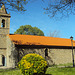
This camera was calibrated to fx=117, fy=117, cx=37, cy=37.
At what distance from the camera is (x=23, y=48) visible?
22609 mm

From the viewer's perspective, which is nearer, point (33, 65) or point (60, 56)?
point (33, 65)

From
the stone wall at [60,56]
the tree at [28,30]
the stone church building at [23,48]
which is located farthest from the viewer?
the tree at [28,30]

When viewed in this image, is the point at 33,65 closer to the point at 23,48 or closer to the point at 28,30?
the point at 23,48

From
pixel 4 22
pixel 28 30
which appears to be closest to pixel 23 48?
pixel 4 22

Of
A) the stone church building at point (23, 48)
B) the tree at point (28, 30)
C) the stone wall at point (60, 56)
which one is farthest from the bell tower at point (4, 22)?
the tree at point (28, 30)

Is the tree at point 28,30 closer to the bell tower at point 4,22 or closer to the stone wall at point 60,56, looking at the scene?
the bell tower at point 4,22

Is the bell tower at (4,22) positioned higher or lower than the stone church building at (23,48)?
higher

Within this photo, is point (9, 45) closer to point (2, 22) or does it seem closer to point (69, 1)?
point (2, 22)

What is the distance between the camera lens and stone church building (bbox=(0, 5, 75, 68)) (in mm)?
22453

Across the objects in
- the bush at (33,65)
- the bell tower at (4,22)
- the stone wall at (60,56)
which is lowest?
the stone wall at (60,56)

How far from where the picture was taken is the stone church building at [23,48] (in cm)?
2245

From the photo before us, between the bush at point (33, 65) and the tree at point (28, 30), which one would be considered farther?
the tree at point (28, 30)

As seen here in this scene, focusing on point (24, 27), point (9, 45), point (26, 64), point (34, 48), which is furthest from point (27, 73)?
point (24, 27)

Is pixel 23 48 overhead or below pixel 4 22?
below
